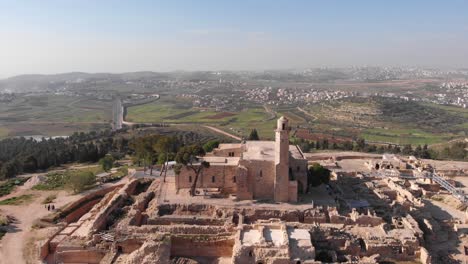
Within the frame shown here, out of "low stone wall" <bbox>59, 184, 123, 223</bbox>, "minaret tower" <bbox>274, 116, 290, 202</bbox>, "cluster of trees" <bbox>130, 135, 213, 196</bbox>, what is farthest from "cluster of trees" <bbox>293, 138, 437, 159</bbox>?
"low stone wall" <bbox>59, 184, 123, 223</bbox>

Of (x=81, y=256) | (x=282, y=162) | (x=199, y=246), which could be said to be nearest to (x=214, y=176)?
(x=282, y=162)

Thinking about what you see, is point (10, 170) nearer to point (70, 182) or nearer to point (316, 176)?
point (70, 182)

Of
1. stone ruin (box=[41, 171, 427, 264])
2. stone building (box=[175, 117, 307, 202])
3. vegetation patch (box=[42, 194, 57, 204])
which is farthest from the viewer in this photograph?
vegetation patch (box=[42, 194, 57, 204])

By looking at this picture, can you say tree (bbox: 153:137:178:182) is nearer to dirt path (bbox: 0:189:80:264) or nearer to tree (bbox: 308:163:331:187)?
dirt path (bbox: 0:189:80:264)

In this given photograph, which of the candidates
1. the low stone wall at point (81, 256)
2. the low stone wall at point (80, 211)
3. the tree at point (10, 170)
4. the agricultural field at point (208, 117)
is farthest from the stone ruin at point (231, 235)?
the agricultural field at point (208, 117)

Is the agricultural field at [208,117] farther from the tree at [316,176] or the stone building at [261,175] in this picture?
the stone building at [261,175]

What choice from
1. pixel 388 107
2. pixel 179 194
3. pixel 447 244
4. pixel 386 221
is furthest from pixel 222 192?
pixel 388 107

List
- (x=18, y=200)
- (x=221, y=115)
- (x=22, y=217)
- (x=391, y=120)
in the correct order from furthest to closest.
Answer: (x=221, y=115) < (x=391, y=120) < (x=18, y=200) < (x=22, y=217)
